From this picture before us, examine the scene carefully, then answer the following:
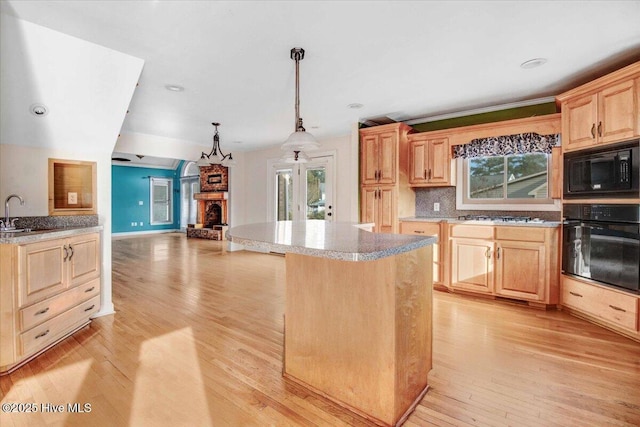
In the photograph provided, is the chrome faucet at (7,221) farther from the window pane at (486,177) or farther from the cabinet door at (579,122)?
the cabinet door at (579,122)

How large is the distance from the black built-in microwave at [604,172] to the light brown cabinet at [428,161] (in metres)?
1.30

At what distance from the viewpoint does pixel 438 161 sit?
4195 millimetres

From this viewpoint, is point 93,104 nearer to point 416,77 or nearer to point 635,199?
point 416,77

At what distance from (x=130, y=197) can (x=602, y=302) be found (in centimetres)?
1147

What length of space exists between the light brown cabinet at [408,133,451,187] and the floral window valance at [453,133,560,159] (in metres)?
0.17

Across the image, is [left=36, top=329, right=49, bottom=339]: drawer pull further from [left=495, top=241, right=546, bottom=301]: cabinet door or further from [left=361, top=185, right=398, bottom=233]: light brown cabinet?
[left=495, top=241, right=546, bottom=301]: cabinet door

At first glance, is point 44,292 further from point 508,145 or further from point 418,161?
point 508,145

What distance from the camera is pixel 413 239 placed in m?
1.67

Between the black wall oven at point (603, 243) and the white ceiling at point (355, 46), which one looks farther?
the black wall oven at point (603, 243)

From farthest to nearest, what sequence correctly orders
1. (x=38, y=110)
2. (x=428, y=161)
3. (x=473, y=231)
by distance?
(x=428, y=161), (x=473, y=231), (x=38, y=110)

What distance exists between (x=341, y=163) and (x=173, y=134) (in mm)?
3126

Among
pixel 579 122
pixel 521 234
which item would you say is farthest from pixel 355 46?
pixel 521 234

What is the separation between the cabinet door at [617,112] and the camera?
2.56m

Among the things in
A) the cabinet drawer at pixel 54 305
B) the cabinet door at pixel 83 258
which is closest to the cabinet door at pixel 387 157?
the cabinet door at pixel 83 258
